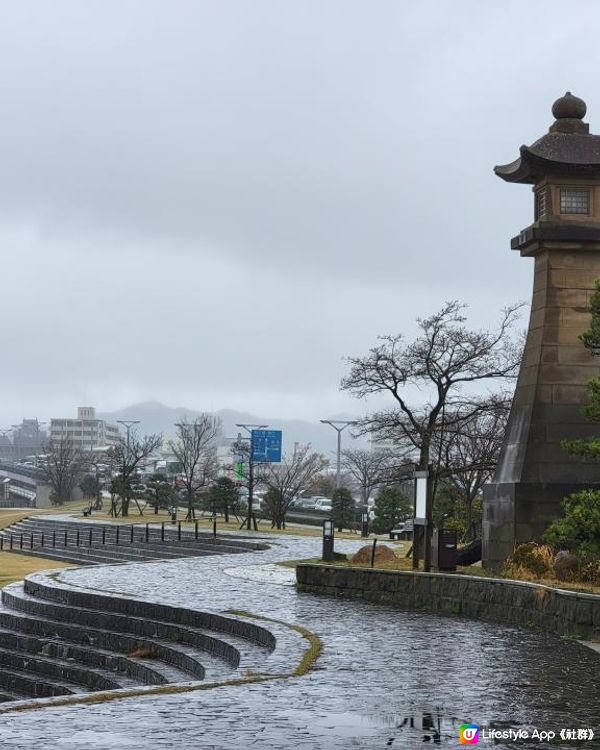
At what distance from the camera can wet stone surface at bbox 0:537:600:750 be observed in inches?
354

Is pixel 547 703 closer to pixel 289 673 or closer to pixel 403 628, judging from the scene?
pixel 289 673

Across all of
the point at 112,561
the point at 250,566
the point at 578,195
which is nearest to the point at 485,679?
the point at 578,195

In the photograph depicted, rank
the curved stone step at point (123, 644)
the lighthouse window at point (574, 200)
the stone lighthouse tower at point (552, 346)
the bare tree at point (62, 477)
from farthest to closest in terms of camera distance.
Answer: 1. the bare tree at point (62, 477)
2. the lighthouse window at point (574, 200)
3. the stone lighthouse tower at point (552, 346)
4. the curved stone step at point (123, 644)

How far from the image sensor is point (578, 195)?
24.7 metres

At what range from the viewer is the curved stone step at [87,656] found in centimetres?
1573

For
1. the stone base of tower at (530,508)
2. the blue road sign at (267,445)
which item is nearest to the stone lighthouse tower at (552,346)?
the stone base of tower at (530,508)

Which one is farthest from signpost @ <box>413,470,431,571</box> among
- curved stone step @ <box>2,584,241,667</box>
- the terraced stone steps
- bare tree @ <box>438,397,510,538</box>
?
bare tree @ <box>438,397,510,538</box>

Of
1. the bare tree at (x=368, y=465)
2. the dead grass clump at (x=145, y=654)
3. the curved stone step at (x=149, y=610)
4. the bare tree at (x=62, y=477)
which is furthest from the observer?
the bare tree at (x=62, y=477)

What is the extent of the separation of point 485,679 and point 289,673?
209 cm

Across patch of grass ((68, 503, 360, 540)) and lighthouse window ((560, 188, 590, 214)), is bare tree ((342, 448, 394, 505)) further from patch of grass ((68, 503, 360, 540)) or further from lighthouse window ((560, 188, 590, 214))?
lighthouse window ((560, 188, 590, 214))

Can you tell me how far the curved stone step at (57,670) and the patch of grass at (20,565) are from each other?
12433mm

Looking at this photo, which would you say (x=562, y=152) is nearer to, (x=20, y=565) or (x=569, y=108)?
(x=569, y=108)

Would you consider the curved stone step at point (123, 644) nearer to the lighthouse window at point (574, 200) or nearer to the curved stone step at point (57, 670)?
the curved stone step at point (57, 670)

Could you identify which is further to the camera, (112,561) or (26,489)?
(26,489)
